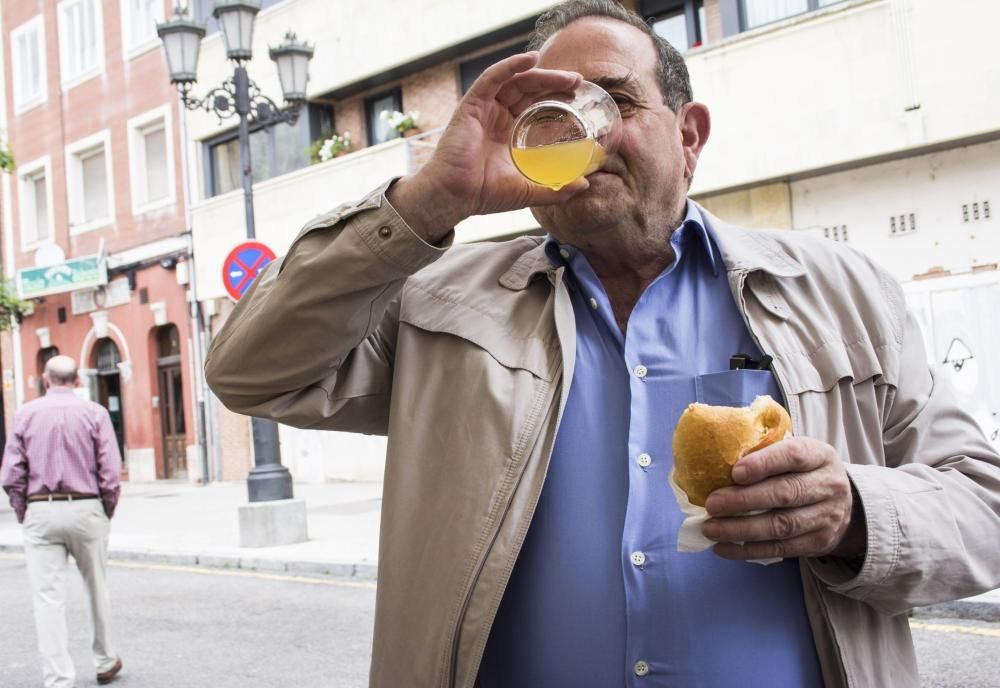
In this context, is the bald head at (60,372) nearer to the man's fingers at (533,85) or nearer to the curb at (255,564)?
the curb at (255,564)

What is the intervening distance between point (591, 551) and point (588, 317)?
0.48 m

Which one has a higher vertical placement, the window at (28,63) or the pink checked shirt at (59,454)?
the window at (28,63)

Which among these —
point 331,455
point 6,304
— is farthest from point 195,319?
point 331,455

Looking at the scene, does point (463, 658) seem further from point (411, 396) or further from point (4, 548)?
point (4, 548)

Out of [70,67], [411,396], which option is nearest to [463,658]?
[411,396]

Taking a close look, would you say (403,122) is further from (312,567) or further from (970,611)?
(970,611)

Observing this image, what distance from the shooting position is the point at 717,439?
160cm

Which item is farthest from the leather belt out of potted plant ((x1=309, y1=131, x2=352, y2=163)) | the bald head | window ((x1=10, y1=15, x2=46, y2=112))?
window ((x1=10, y1=15, x2=46, y2=112))

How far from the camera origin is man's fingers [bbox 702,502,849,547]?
1575mm

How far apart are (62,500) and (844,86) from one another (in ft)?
30.9

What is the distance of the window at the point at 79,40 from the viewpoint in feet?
79.9

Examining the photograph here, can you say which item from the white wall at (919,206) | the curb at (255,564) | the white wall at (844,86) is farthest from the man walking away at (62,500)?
the white wall at (844,86)

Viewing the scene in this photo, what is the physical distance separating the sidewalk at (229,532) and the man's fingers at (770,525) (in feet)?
26.5

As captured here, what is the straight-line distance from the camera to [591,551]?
191cm
